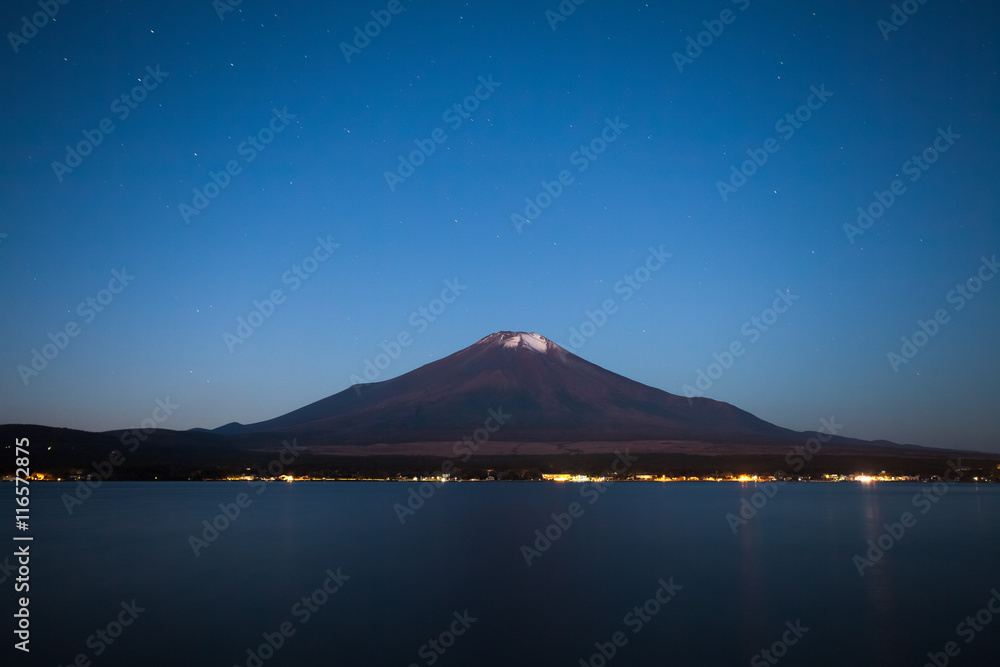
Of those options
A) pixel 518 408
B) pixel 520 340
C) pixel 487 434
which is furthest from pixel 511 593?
pixel 520 340

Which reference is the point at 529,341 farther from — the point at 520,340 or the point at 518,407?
the point at 518,407

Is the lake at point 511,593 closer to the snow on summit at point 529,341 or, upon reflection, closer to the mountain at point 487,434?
the mountain at point 487,434

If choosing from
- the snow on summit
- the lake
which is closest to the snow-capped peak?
the snow on summit

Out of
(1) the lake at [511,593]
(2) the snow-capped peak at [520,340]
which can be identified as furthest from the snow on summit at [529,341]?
(1) the lake at [511,593]

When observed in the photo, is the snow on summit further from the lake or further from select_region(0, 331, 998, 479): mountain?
the lake

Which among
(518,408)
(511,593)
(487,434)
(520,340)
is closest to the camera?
(511,593)

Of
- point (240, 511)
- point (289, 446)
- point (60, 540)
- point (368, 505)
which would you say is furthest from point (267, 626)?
point (289, 446)
